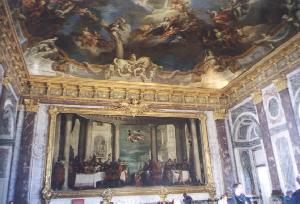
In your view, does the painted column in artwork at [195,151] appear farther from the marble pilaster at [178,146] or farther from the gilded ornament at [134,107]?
the gilded ornament at [134,107]

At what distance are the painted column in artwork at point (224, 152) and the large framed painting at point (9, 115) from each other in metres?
8.63

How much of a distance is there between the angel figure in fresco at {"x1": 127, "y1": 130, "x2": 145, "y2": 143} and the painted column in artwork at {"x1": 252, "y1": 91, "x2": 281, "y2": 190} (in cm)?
480

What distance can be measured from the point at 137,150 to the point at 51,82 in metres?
4.52

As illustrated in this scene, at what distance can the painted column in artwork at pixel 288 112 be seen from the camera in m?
9.49

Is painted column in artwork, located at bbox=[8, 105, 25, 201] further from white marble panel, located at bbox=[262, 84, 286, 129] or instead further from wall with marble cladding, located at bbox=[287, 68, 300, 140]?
wall with marble cladding, located at bbox=[287, 68, 300, 140]

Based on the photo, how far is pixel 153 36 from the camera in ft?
40.7

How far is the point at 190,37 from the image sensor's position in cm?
1254

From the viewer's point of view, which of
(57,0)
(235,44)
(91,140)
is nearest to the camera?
(57,0)

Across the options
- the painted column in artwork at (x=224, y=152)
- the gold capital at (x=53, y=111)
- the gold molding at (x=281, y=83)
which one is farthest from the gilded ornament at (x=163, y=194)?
the gold molding at (x=281, y=83)

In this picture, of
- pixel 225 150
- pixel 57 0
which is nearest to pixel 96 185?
pixel 225 150

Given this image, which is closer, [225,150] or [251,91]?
[251,91]

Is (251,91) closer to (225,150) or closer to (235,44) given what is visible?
(235,44)

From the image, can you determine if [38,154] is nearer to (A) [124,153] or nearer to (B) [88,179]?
(B) [88,179]

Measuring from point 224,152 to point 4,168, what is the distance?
29.2 feet
